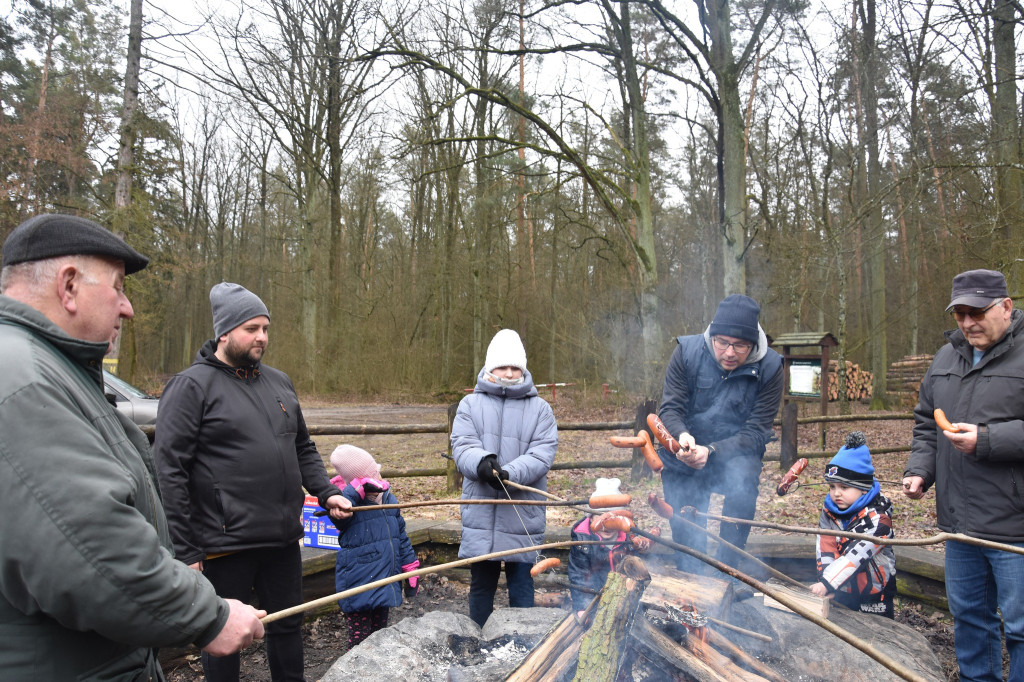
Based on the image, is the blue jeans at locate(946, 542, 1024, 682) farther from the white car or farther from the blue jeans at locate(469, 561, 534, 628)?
the white car

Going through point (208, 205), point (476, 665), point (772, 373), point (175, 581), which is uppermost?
point (208, 205)

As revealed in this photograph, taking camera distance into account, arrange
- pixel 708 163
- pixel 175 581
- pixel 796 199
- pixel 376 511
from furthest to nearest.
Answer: pixel 708 163
pixel 796 199
pixel 376 511
pixel 175 581

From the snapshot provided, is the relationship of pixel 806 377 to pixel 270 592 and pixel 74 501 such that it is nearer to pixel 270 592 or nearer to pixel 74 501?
pixel 270 592

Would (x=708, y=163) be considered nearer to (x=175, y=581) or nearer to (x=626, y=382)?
(x=626, y=382)

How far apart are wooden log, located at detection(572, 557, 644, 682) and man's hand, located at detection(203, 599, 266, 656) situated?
122 cm

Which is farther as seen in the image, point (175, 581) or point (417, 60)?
point (417, 60)

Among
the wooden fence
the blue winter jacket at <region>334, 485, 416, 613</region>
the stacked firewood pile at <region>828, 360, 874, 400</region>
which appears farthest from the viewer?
the stacked firewood pile at <region>828, 360, 874, 400</region>

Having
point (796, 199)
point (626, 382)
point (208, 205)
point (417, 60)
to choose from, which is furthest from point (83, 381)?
point (208, 205)

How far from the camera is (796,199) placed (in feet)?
58.5

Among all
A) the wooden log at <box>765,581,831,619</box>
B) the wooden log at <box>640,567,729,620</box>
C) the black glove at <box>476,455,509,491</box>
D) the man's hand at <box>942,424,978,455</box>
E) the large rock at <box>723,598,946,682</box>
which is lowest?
the large rock at <box>723,598,946,682</box>

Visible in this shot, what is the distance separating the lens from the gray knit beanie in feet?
9.37

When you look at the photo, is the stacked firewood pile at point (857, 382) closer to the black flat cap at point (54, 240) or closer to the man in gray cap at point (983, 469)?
the man in gray cap at point (983, 469)

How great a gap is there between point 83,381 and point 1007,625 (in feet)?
11.8

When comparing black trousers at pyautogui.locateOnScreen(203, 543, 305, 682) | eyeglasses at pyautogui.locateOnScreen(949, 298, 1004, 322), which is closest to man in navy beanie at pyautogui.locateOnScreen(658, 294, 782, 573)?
eyeglasses at pyautogui.locateOnScreen(949, 298, 1004, 322)
